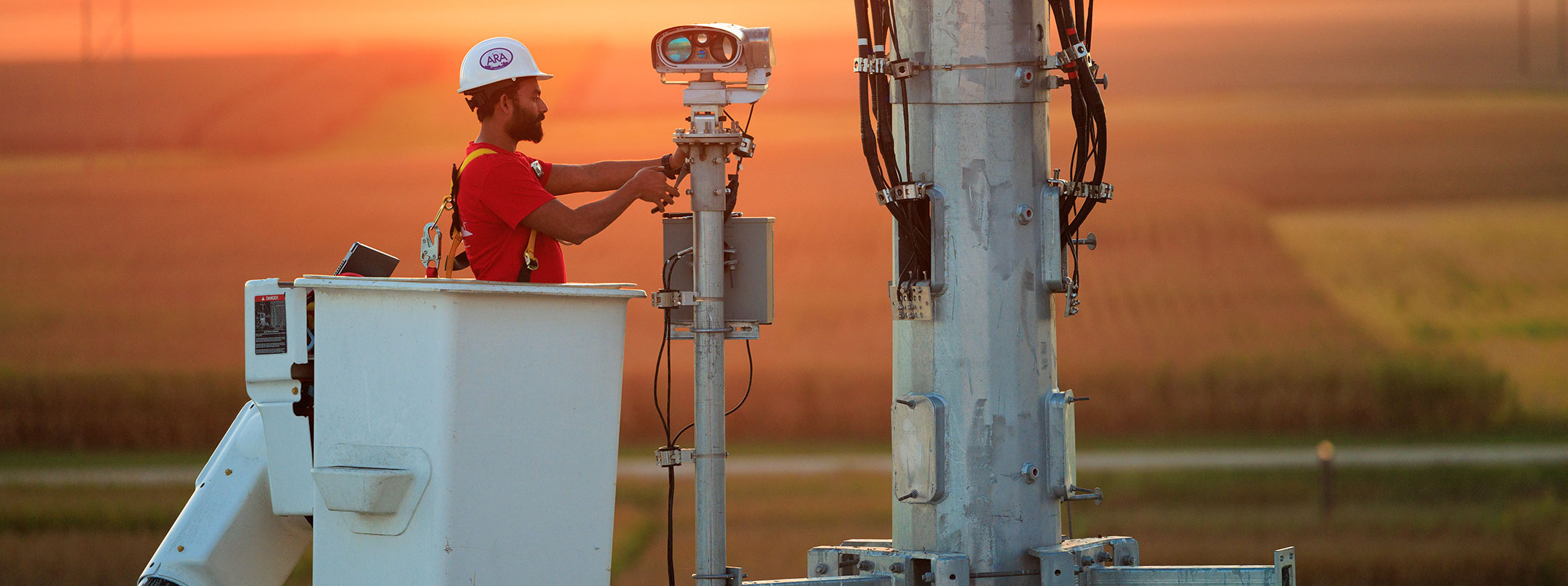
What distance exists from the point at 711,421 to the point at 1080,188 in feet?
4.81

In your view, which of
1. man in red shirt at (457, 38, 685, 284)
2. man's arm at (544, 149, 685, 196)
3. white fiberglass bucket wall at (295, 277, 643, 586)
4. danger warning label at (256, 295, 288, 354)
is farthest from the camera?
man's arm at (544, 149, 685, 196)

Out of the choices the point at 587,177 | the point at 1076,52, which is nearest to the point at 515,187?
the point at 587,177

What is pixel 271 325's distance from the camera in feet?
15.1

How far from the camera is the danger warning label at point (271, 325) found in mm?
4570

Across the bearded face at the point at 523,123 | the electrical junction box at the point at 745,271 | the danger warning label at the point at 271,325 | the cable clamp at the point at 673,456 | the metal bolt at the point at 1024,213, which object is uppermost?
the bearded face at the point at 523,123

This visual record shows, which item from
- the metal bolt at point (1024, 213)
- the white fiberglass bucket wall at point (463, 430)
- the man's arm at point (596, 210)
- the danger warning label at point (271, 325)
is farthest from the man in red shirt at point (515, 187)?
the metal bolt at point (1024, 213)

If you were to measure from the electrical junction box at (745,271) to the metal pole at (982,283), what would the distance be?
520 mm

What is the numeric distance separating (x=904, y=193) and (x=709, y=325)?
757 mm

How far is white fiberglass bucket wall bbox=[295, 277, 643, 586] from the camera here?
4051mm

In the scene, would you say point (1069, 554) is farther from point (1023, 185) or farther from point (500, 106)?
point (500, 106)

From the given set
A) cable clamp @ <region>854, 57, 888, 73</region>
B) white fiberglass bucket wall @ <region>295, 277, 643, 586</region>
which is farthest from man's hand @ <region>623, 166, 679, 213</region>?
cable clamp @ <region>854, 57, 888, 73</region>

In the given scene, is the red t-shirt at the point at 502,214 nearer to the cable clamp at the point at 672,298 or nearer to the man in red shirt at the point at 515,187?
the man in red shirt at the point at 515,187

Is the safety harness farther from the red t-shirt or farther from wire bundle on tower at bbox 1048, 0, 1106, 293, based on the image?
wire bundle on tower at bbox 1048, 0, 1106, 293

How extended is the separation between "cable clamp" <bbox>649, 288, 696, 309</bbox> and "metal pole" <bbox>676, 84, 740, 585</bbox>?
28 millimetres
